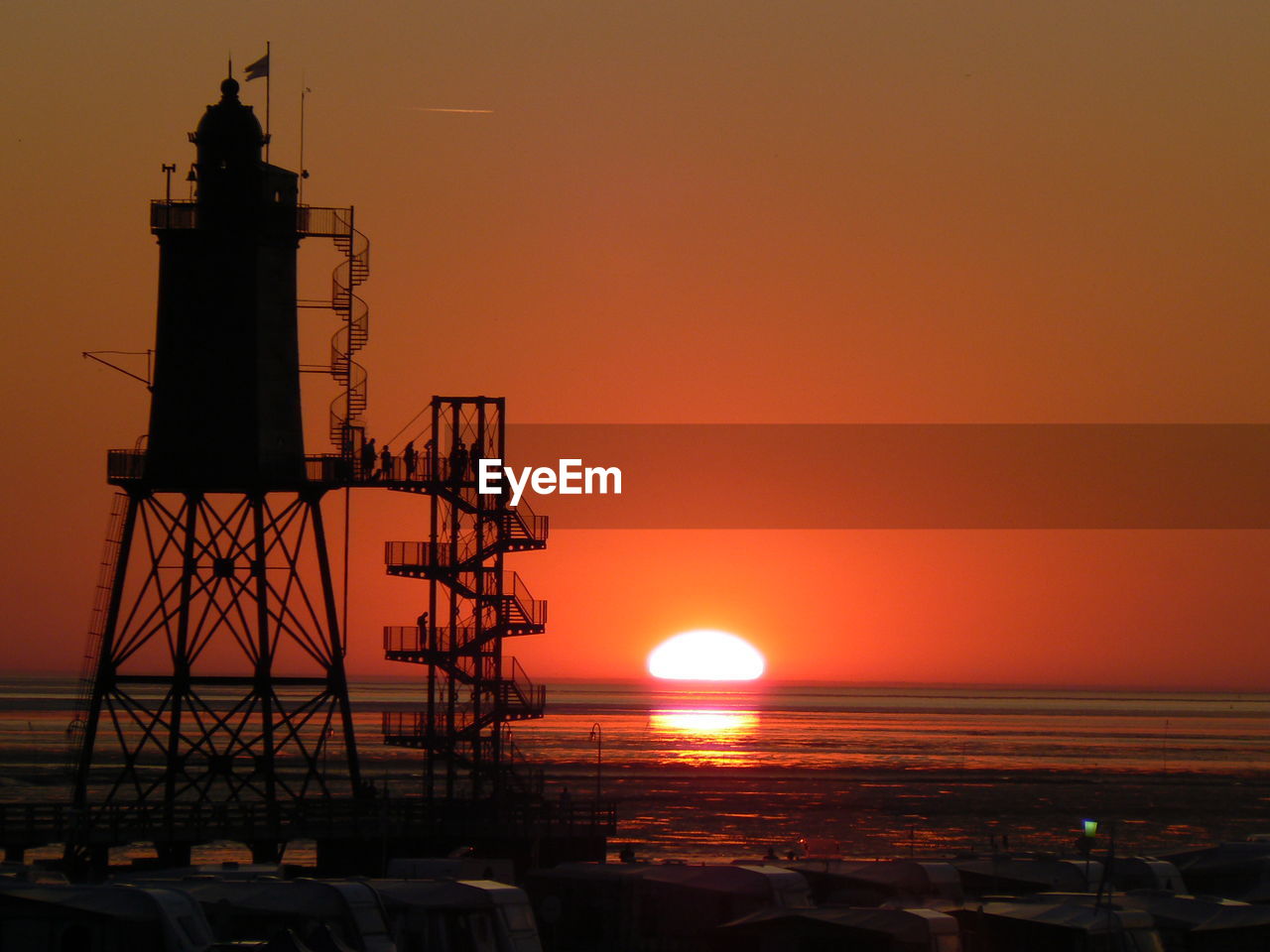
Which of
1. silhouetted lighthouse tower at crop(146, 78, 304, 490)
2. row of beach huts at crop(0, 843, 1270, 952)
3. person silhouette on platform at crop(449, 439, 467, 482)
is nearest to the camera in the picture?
row of beach huts at crop(0, 843, 1270, 952)

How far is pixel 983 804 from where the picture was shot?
331 feet

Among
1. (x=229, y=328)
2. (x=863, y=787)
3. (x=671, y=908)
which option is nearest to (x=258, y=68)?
(x=229, y=328)

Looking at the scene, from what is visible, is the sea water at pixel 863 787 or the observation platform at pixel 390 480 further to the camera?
the sea water at pixel 863 787

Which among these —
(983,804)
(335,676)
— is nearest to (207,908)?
(335,676)

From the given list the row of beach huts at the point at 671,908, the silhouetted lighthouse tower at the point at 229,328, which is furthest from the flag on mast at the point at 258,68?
the row of beach huts at the point at 671,908

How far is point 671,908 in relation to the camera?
140 ft

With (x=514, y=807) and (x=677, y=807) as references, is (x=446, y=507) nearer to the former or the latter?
(x=514, y=807)

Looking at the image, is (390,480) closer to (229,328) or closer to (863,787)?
(229,328)

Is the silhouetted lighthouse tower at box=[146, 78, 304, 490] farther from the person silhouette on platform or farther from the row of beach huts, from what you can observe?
the row of beach huts

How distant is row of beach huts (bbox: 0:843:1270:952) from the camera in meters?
32.0

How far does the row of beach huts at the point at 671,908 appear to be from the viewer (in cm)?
3203

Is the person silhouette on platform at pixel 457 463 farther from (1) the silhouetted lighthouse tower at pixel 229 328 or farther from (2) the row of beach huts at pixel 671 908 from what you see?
(2) the row of beach huts at pixel 671 908

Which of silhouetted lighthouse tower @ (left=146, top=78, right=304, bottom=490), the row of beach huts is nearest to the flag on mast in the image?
silhouetted lighthouse tower @ (left=146, top=78, right=304, bottom=490)

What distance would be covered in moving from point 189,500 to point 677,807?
148 feet
